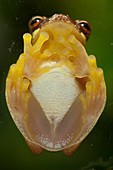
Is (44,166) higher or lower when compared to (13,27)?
lower

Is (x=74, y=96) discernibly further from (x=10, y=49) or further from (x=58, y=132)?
(x=10, y=49)

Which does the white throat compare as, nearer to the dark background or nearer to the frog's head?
the frog's head

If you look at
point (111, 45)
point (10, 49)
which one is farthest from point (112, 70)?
point (10, 49)

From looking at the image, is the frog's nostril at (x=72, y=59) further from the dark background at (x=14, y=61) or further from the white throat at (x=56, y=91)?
the dark background at (x=14, y=61)

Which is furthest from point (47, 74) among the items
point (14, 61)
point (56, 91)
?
point (14, 61)

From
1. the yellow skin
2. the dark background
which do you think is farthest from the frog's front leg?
the dark background
